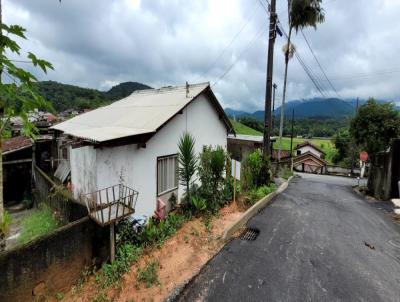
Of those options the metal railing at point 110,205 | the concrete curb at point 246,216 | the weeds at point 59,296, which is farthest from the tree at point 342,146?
the weeds at point 59,296

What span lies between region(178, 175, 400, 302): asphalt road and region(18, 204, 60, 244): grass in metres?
5.23

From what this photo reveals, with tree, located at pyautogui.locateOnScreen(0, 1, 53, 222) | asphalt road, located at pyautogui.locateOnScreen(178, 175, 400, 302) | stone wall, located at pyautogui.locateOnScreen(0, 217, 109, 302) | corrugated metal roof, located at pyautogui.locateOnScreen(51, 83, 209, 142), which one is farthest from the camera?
corrugated metal roof, located at pyautogui.locateOnScreen(51, 83, 209, 142)

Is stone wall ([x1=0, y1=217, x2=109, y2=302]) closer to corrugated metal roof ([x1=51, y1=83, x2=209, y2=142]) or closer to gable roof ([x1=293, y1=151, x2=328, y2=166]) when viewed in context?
corrugated metal roof ([x1=51, y1=83, x2=209, y2=142])

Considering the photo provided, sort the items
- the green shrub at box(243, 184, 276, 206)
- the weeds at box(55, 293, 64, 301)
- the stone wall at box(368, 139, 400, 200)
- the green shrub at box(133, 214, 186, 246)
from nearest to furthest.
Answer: the weeds at box(55, 293, 64, 301) → the green shrub at box(133, 214, 186, 246) → the green shrub at box(243, 184, 276, 206) → the stone wall at box(368, 139, 400, 200)

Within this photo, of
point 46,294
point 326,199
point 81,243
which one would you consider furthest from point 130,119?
point 326,199

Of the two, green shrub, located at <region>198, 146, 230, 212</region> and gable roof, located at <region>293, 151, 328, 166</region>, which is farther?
gable roof, located at <region>293, 151, 328, 166</region>

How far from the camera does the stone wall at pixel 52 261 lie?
3.61 metres

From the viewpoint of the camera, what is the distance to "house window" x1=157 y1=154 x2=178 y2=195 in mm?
7742

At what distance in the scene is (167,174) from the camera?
26.7 feet

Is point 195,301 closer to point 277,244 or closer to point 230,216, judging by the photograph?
point 277,244

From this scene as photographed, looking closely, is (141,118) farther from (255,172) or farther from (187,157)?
(255,172)

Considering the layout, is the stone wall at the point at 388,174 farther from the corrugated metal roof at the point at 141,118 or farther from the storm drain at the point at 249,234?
the corrugated metal roof at the point at 141,118

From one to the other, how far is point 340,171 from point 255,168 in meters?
33.7

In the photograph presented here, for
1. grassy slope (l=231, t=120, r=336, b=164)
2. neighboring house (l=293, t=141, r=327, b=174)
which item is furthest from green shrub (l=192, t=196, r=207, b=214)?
neighboring house (l=293, t=141, r=327, b=174)
